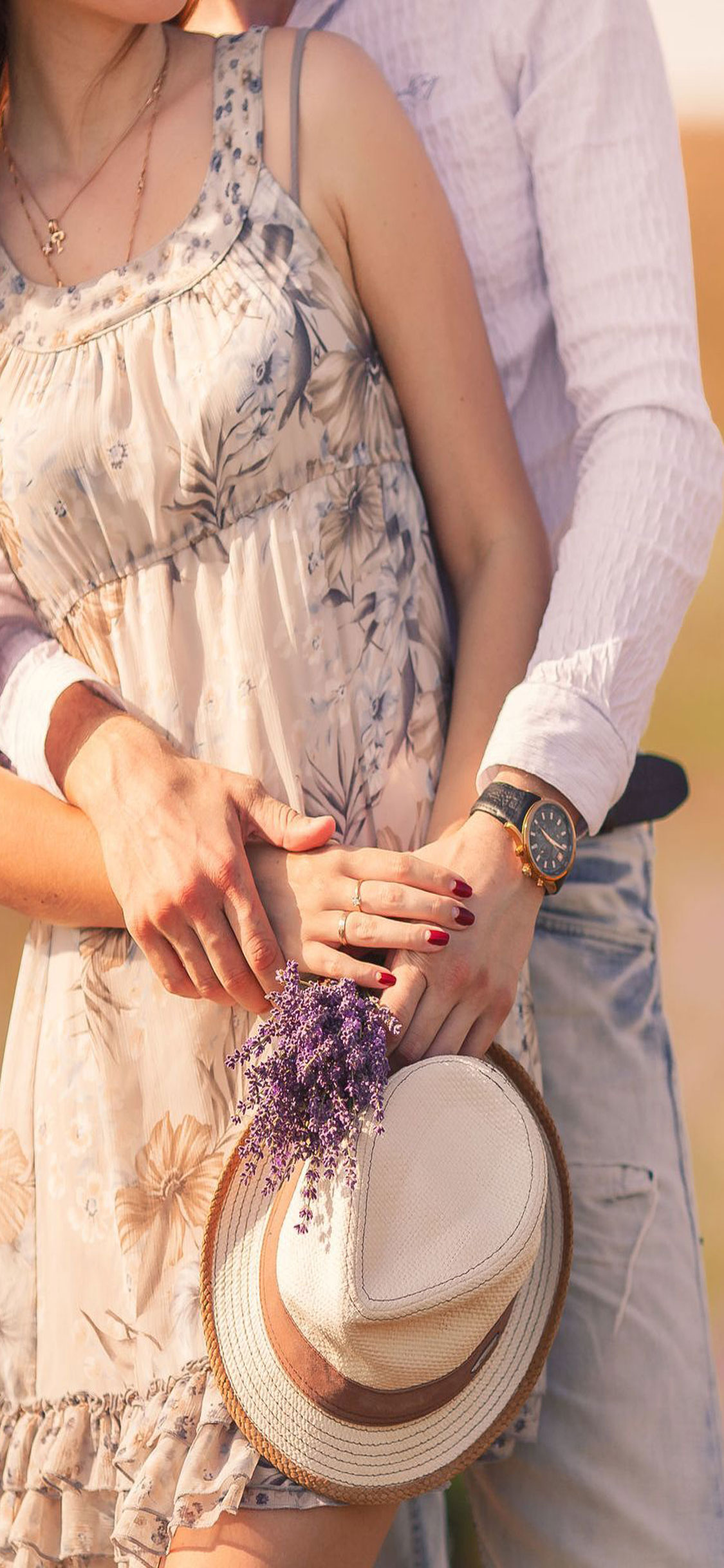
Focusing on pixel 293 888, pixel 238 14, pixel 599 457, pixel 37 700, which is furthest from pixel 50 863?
pixel 238 14

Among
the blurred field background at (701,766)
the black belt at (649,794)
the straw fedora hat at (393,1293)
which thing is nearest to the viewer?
the straw fedora hat at (393,1293)

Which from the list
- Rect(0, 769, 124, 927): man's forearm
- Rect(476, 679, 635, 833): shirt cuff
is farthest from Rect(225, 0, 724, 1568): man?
Rect(0, 769, 124, 927): man's forearm

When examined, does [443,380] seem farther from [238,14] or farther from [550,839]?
[238,14]

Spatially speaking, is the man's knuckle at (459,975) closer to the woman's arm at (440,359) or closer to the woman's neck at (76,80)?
the woman's arm at (440,359)

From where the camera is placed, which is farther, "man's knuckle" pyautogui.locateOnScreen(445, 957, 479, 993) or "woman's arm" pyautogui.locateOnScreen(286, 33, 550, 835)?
"woman's arm" pyautogui.locateOnScreen(286, 33, 550, 835)

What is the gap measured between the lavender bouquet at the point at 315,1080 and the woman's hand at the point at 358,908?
6 centimetres

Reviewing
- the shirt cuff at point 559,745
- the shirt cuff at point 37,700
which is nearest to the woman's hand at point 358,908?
the shirt cuff at point 559,745

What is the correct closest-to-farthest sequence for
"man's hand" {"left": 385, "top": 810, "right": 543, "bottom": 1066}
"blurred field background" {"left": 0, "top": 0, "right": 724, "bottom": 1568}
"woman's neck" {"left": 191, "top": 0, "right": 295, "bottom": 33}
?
"man's hand" {"left": 385, "top": 810, "right": 543, "bottom": 1066} < "woman's neck" {"left": 191, "top": 0, "right": 295, "bottom": 33} < "blurred field background" {"left": 0, "top": 0, "right": 724, "bottom": 1568}

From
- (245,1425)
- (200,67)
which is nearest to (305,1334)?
(245,1425)

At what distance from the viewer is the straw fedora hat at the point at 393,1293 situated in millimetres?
1030

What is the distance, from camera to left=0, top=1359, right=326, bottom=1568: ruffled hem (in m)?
1.12

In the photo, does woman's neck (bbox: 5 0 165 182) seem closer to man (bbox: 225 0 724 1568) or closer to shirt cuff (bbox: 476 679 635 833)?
man (bbox: 225 0 724 1568)

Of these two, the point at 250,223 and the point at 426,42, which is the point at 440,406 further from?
the point at 426,42

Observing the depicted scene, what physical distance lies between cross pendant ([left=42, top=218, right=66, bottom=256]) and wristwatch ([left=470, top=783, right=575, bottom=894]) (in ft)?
2.17
